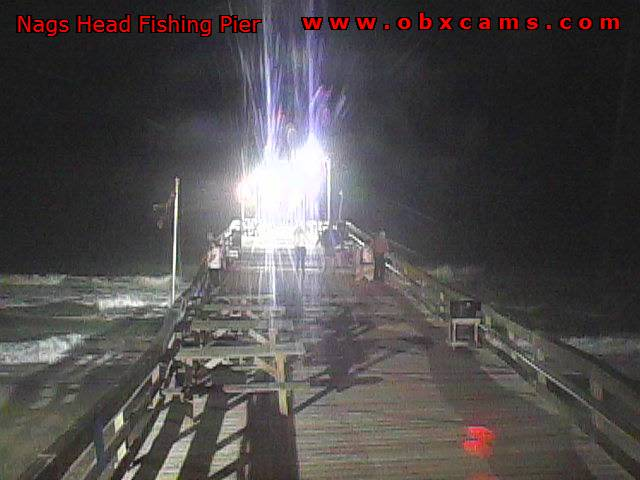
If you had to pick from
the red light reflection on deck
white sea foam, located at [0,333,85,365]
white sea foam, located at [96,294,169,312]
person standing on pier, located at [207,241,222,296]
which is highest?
person standing on pier, located at [207,241,222,296]

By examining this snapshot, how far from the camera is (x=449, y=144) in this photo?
114 metres

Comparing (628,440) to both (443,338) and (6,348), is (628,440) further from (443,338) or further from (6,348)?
(6,348)

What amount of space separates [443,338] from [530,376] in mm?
2803

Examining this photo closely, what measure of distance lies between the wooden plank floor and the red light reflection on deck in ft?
0.06

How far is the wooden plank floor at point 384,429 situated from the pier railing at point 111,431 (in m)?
0.27

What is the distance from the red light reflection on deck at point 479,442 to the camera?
22.0ft

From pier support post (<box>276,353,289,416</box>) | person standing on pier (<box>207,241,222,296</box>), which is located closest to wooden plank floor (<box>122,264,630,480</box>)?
pier support post (<box>276,353,289,416</box>)

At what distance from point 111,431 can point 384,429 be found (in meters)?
2.75

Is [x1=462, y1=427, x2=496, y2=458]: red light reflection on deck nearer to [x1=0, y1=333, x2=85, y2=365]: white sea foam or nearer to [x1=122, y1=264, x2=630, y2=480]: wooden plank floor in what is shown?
[x1=122, y1=264, x2=630, y2=480]: wooden plank floor

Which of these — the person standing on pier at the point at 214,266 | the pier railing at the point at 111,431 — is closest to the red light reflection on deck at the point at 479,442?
the pier railing at the point at 111,431

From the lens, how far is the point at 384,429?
→ 7.39 meters

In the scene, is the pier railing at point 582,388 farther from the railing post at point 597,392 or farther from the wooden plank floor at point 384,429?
the wooden plank floor at point 384,429

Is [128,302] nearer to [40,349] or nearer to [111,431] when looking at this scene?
[40,349]

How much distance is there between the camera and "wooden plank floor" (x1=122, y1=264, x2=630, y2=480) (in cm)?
636
